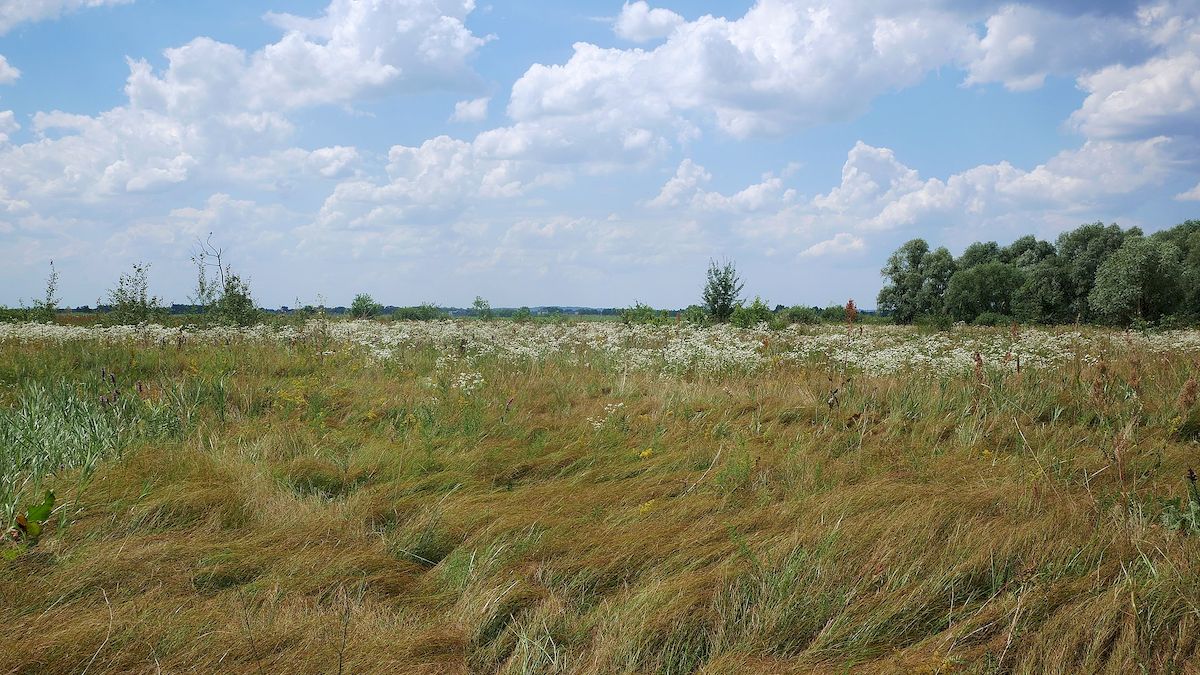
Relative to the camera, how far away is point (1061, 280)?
46.3 meters

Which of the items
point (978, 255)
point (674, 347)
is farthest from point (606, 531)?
point (978, 255)

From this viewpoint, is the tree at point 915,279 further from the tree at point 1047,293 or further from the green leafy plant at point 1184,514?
the green leafy plant at point 1184,514

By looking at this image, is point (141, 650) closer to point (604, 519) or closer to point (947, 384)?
point (604, 519)

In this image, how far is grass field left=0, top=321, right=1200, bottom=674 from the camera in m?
2.38

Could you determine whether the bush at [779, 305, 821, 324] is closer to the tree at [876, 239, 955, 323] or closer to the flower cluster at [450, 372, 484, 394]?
the flower cluster at [450, 372, 484, 394]

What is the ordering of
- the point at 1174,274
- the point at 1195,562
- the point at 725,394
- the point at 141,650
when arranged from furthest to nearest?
1. the point at 1174,274
2. the point at 725,394
3. the point at 1195,562
4. the point at 141,650

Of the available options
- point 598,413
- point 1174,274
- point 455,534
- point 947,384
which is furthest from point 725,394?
point 1174,274

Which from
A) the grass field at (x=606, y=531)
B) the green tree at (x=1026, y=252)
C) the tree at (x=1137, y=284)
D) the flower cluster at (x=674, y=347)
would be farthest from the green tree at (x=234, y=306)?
the green tree at (x=1026, y=252)

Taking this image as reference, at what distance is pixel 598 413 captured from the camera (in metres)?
6.20

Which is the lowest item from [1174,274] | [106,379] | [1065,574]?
[1065,574]

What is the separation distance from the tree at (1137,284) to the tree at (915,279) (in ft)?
56.9

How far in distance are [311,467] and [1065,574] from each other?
167 inches

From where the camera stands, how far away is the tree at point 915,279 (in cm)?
5622

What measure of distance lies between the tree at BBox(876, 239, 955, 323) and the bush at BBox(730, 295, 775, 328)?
40.3 m
